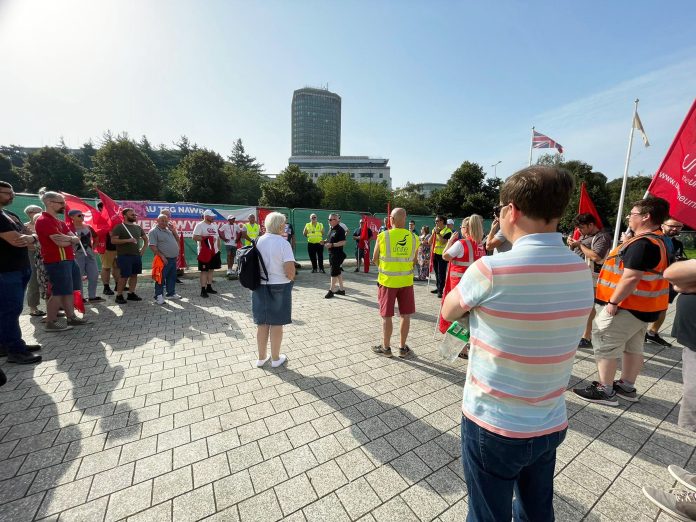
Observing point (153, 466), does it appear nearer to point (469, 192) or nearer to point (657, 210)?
point (657, 210)

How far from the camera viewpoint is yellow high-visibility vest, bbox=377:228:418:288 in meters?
3.95

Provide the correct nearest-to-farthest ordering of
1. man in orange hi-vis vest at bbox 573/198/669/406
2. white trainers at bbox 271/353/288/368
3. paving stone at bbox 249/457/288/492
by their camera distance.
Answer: paving stone at bbox 249/457/288/492 → man in orange hi-vis vest at bbox 573/198/669/406 → white trainers at bbox 271/353/288/368

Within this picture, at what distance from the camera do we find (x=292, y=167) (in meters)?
35.2

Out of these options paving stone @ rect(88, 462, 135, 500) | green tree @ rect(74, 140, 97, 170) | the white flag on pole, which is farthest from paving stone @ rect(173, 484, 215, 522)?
green tree @ rect(74, 140, 97, 170)

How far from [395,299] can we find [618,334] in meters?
2.31

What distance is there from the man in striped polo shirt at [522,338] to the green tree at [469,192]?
100ft

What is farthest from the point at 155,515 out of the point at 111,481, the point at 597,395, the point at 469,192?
the point at 469,192

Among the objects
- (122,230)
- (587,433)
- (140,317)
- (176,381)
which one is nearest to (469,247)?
(587,433)

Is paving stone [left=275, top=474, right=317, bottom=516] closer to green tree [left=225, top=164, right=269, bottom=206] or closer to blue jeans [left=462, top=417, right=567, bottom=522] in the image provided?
blue jeans [left=462, top=417, right=567, bottom=522]

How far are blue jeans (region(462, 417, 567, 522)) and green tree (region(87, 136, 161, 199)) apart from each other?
4241cm

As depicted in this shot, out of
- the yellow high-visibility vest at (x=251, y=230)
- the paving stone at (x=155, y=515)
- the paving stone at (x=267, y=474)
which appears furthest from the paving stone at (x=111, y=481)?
the yellow high-visibility vest at (x=251, y=230)

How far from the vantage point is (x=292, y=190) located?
3534 cm

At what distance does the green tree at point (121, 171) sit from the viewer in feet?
112

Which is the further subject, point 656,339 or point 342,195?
point 342,195
